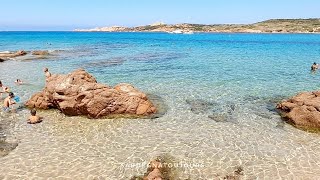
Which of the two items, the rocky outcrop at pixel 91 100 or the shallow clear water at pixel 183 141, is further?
the rocky outcrop at pixel 91 100

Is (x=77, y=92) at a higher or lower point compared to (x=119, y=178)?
higher

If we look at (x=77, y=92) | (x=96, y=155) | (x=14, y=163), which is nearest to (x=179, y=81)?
(x=77, y=92)

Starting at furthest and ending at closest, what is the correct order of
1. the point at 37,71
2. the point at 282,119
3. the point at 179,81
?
the point at 37,71, the point at 179,81, the point at 282,119

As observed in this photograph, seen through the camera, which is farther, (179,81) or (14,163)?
(179,81)

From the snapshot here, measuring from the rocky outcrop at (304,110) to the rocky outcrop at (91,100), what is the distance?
10.3m

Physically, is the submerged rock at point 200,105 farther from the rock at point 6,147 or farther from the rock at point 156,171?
the rock at point 6,147

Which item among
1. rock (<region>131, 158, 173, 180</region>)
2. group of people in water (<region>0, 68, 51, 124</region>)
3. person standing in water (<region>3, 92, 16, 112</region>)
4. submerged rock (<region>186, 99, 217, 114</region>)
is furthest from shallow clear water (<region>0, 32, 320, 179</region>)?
person standing in water (<region>3, 92, 16, 112</region>)

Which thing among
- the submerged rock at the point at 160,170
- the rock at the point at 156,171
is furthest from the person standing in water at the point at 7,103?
the rock at the point at 156,171

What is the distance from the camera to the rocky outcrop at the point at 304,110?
22.2 meters

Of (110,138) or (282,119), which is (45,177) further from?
(282,119)

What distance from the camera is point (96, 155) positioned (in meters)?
17.9

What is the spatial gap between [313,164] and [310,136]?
417 cm

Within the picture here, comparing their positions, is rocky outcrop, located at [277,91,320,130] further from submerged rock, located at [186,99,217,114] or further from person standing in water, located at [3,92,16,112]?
person standing in water, located at [3,92,16,112]

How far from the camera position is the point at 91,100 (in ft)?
80.9
